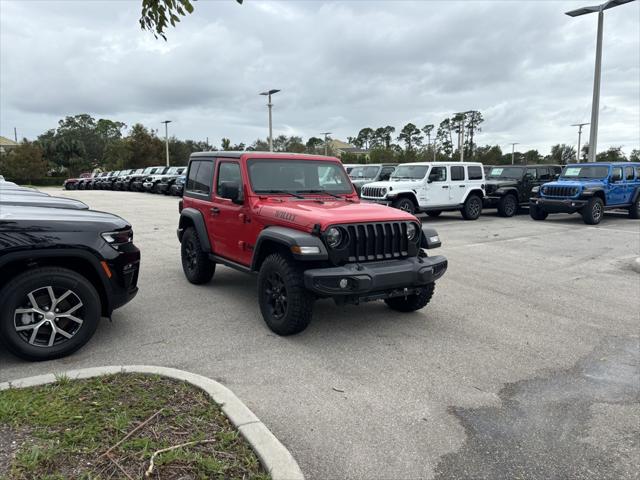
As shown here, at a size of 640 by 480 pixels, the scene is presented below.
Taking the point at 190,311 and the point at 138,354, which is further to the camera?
the point at 190,311

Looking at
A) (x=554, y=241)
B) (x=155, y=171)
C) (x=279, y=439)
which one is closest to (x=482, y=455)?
(x=279, y=439)

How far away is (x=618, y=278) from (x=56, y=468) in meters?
8.19

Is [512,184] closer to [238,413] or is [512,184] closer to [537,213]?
[537,213]

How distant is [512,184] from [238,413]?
16.9 m

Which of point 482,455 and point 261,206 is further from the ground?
point 261,206

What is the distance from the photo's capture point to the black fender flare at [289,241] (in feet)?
14.9

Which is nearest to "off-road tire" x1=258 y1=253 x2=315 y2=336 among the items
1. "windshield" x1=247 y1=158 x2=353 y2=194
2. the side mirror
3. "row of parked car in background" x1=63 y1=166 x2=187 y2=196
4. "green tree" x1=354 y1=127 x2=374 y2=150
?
the side mirror

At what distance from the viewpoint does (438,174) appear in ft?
51.0

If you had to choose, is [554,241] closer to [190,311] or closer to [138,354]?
[190,311]

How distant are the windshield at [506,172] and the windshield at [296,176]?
1420 centimetres

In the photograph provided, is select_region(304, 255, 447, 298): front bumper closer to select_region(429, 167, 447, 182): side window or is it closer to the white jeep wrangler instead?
the white jeep wrangler

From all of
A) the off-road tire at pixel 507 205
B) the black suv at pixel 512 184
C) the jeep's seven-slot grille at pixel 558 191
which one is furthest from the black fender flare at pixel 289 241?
the off-road tire at pixel 507 205

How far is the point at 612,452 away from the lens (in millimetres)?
3129

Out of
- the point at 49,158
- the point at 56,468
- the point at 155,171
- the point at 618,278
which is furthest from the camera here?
the point at 49,158
